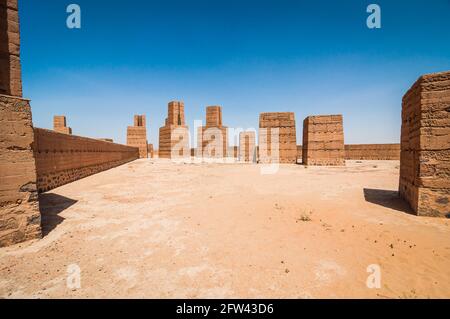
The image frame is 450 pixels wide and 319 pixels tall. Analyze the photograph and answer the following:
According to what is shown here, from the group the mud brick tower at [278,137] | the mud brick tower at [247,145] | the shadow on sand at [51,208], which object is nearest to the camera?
the shadow on sand at [51,208]

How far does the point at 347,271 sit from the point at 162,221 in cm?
378

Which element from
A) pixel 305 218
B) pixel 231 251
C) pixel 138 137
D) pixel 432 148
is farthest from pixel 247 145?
pixel 231 251

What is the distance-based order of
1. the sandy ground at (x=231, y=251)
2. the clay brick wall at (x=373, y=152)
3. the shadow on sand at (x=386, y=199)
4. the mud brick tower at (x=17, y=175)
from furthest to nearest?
the clay brick wall at (x=373, y=152) < the shadow on sand at (x=386, y=199) < the mud brick tower at (x=17, y=175) < the sandy ground at (x=231, y=251)

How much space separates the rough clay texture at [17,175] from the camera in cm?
370

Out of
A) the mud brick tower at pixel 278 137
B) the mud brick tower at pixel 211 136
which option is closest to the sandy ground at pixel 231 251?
the mud brick tower at pixel 278 137

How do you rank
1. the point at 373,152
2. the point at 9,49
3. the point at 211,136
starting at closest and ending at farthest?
the point at 9,49, the point at 211,136, the point at 373,152

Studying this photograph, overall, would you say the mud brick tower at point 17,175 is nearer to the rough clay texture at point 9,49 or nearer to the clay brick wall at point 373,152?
the rough clay texture at point 9,49

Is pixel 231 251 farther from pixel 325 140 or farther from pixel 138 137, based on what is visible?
pixel 138 137

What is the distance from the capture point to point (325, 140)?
16.0 meters

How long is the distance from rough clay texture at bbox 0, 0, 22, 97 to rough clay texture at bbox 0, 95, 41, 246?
1350 mm

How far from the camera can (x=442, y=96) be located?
5.07m

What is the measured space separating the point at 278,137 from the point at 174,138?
34.8 ft

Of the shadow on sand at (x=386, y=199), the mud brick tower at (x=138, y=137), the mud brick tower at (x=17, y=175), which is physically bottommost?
the shadow on sand at (x=386, y=199)

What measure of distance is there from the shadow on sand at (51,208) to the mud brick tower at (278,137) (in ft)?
47.1
